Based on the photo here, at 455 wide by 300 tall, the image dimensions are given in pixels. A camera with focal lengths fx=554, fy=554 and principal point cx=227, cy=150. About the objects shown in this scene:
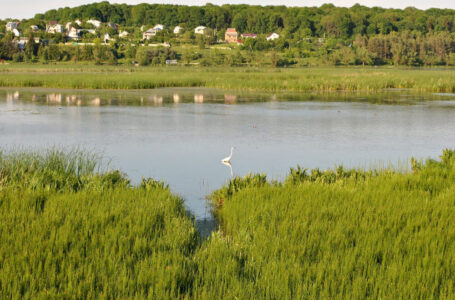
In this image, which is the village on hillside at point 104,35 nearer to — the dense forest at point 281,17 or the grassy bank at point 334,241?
the dense forest at point 281,17

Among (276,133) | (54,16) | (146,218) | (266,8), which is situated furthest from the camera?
(54,16)

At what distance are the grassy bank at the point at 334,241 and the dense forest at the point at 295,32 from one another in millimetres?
55062

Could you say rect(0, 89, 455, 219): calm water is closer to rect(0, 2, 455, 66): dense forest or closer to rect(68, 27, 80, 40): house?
rect(0, 2, 455, 66): dense forest

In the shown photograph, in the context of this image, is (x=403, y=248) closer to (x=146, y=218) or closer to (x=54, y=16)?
(x=146, y=218)

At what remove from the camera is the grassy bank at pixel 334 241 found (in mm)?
3979

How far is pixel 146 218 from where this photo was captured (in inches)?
219

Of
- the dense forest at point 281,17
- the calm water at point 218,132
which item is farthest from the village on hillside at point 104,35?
the calm water at point 218,132

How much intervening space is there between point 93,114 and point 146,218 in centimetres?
1303

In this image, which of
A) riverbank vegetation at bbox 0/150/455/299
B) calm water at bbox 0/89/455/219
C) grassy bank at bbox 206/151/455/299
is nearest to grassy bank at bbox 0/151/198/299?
riverbank vegetation at bbox 0/150/455/299

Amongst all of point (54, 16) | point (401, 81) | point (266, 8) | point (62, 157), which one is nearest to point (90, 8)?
point (54, 16)

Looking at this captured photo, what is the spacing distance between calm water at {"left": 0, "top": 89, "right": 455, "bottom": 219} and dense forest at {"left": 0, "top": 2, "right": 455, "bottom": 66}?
40.3 m

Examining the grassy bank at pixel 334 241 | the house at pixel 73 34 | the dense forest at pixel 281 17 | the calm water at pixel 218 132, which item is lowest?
the calm water at pixel 218 132

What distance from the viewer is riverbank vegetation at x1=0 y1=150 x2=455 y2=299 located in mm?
3951

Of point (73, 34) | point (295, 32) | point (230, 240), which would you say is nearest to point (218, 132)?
point (230, 240)
